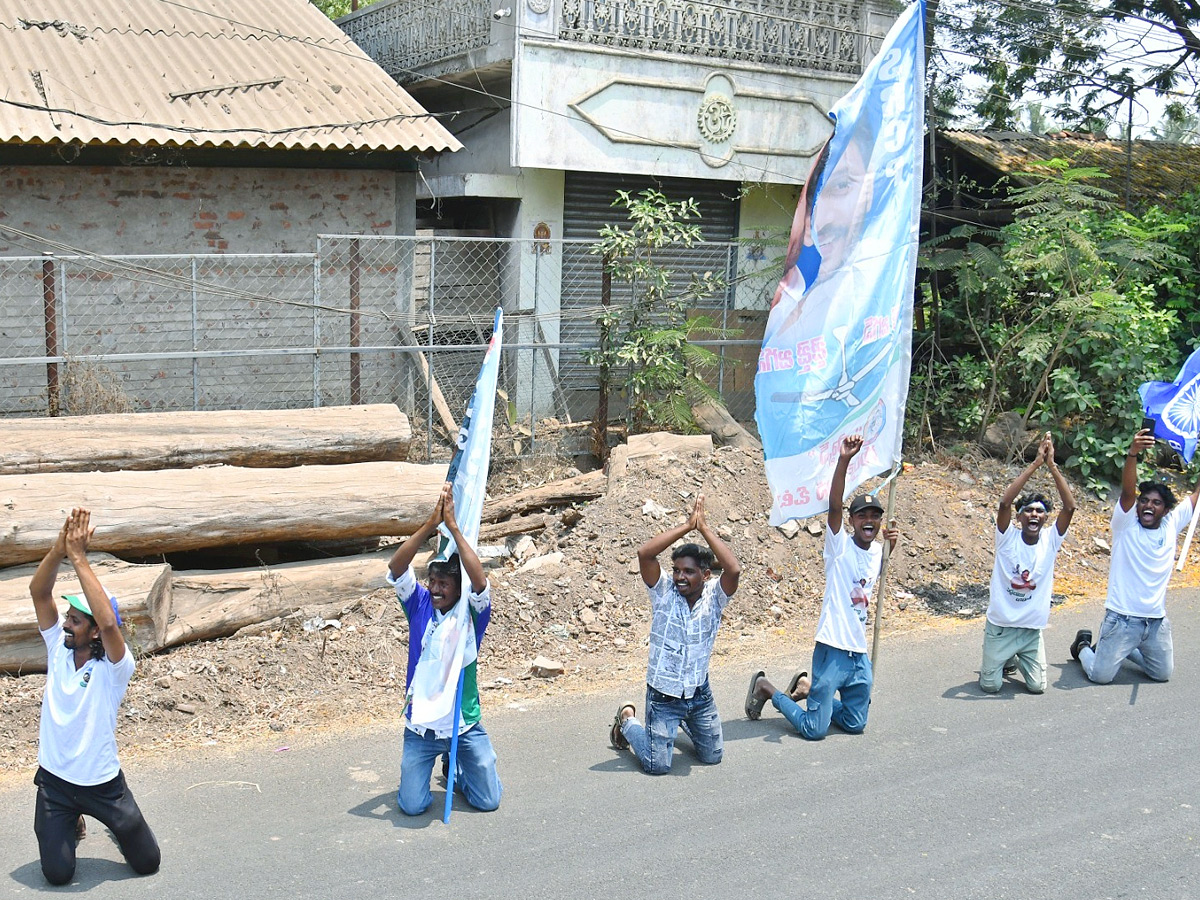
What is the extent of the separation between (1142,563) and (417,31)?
10.4 m

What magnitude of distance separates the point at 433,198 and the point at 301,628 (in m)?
7.18

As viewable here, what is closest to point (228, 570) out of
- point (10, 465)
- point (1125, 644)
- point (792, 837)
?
point (10, 465)

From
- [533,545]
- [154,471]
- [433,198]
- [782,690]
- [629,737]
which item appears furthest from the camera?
[433,198]

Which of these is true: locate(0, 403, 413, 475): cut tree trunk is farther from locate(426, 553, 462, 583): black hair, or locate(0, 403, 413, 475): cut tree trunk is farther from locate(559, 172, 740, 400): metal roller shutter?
locate(559, 172, 740, 400): metal roller shutter

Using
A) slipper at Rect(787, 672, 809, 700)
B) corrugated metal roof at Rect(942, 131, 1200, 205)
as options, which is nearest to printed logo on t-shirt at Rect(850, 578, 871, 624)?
slipper at Rect(787, 672, 809, 700)

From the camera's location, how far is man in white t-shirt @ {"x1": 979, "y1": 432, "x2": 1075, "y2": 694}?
7.38 metres

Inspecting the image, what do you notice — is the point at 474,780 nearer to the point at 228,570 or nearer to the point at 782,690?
the point at 782,690

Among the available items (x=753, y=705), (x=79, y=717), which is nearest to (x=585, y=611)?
(x=753, y=705)

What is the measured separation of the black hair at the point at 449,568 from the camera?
222 inches

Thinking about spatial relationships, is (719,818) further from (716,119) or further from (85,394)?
(716,119)

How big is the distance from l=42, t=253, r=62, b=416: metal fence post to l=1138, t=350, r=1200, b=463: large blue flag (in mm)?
8238

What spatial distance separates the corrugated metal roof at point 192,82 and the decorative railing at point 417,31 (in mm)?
905

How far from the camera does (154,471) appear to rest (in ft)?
26.9

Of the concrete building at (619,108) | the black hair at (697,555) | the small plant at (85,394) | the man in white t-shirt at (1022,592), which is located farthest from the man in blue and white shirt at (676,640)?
the concrete building at (619,108)
